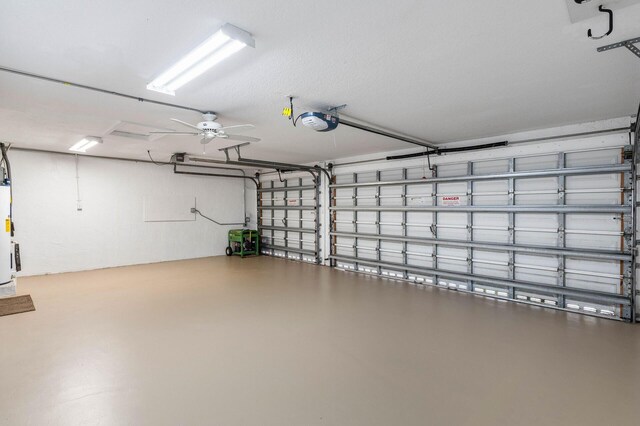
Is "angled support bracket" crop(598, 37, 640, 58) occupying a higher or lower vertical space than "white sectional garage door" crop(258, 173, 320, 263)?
higher

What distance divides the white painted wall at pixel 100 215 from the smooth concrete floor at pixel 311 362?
2.17 metres

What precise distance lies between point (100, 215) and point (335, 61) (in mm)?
7061

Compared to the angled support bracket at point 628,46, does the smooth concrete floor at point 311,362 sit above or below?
below

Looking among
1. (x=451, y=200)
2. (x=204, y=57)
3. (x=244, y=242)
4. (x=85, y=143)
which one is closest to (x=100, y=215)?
(x=85, y=143)

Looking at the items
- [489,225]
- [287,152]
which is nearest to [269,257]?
[287,152]

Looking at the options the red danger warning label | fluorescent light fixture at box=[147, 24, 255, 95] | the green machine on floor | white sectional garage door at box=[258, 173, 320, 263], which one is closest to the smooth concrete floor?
the red danger warning label

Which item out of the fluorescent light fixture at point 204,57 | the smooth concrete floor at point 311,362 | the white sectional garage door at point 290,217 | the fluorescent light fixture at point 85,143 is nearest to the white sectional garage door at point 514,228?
the smooth concrete floor at point 311,362

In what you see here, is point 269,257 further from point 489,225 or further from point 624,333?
point 624,333

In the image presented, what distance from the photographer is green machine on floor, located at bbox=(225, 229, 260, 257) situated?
8.97 meters

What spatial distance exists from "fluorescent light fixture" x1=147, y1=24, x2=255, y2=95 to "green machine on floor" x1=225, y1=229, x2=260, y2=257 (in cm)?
640

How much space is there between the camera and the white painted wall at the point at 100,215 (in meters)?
6.34

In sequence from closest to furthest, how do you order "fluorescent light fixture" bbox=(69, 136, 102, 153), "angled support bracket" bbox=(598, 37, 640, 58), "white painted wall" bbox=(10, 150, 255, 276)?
"angled support bracket" bbox=(598, 37, 640, 58) < "fluorescent light fixture" bbox=(69, 136, 102, 153) < "white painted wall" bbox=(10, 150, 255, 276)

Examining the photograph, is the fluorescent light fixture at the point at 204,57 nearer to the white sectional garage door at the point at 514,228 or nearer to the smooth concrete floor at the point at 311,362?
the smooth concrete floor at the point at 311,362

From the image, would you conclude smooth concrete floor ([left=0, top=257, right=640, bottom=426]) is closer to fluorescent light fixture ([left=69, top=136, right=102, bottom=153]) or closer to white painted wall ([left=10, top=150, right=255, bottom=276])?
white painted wall ([left=10, top=150, right=255, bottom=276])
